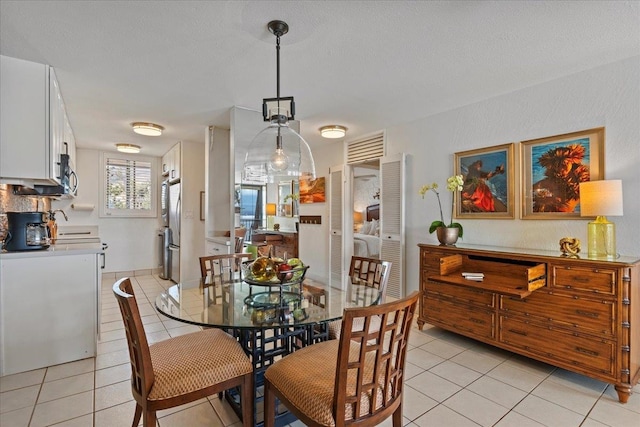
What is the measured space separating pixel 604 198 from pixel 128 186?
22.6 ft

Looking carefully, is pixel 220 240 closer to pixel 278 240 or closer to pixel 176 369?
pixel 278 240

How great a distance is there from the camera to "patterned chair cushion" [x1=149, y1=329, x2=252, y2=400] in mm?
1412

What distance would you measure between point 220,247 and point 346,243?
1.91 meters

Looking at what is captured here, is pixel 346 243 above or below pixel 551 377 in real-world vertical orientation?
above

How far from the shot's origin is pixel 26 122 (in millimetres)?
2432

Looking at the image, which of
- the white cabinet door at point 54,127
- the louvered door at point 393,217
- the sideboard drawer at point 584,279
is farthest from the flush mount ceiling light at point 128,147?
the sideboard drawer at point 584,279

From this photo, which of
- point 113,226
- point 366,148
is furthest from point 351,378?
point 113,226

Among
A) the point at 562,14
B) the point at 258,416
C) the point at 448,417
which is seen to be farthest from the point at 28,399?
the point at 562,14

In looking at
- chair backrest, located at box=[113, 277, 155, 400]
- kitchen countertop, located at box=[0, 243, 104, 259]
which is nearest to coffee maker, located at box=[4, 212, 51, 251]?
kitchen countertop, located at box=[0, 243, 104, 259]

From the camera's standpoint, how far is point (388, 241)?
4.08 m

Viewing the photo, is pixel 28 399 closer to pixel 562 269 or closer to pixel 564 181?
pixel 562 269

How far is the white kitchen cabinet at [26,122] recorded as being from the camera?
237 cm

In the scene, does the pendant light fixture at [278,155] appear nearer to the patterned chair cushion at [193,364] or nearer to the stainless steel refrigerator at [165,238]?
the patterned chair cushion at [193,364]

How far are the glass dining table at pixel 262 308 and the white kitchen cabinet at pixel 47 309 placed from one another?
1.07m
